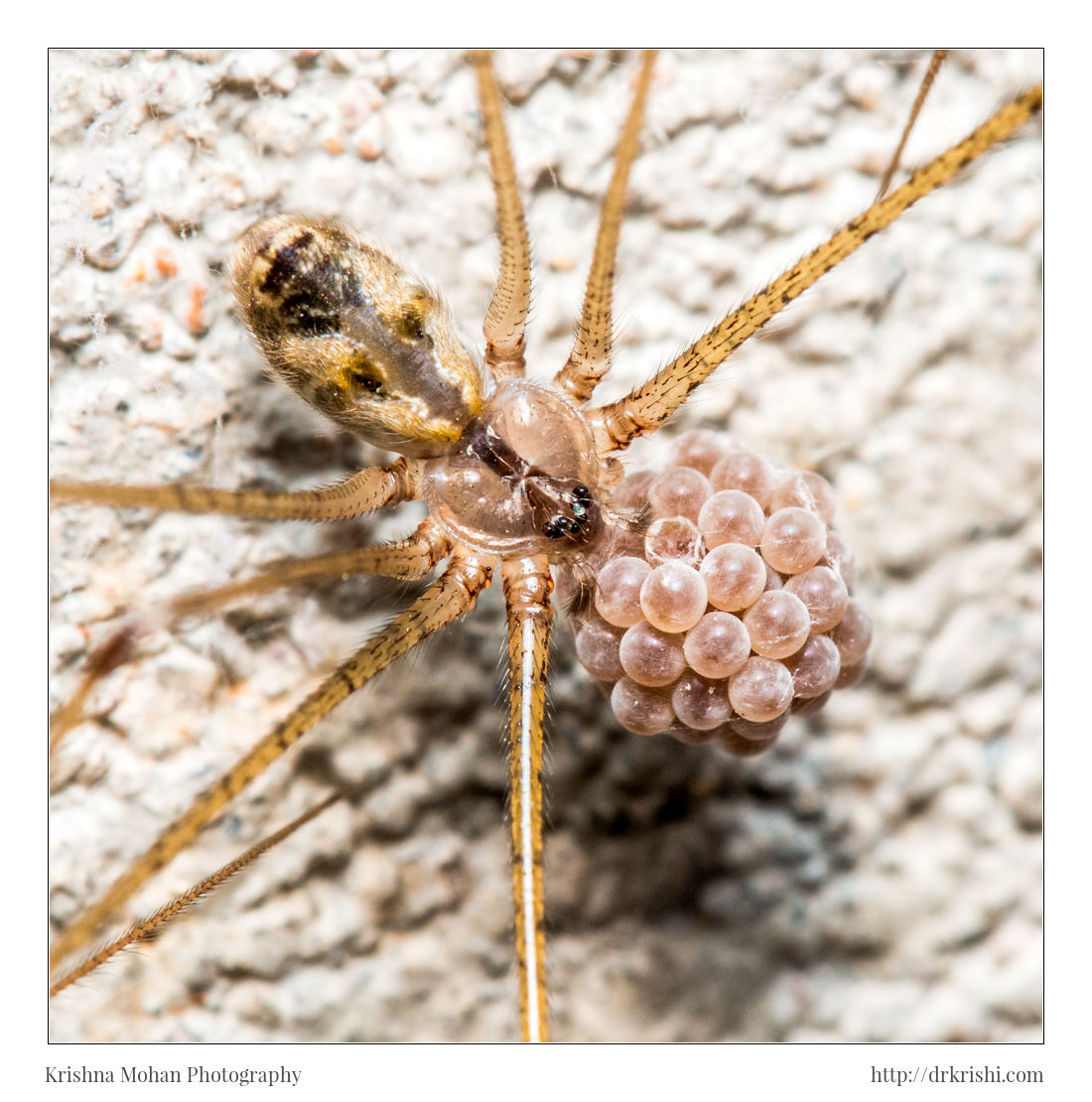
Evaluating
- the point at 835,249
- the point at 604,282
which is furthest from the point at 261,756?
the point at 835,249

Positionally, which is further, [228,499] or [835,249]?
[835,249]

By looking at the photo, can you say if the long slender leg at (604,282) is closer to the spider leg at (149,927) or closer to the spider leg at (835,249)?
the spider leg at (835,249)

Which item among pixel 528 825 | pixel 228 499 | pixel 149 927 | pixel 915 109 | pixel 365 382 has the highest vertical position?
pixel 915 109

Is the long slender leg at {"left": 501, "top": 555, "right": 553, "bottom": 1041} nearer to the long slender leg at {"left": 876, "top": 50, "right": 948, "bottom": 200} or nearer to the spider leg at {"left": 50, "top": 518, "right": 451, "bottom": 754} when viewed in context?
the spider leg at {"left": 50, "top": 518, "right": 451, "bottom": 754}

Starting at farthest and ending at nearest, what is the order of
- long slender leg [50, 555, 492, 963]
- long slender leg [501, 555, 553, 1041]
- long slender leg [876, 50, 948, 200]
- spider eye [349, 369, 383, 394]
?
long slender leg [876, 50, 948, 200] → spider eye [349, 369, 383, 394] → long slender leg [501, 555, 553, 1041] → long slender leg [50, 555, 492, 963]

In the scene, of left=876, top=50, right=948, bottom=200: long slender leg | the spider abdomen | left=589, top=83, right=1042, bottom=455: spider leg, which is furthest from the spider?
left=589, top=83, right=1042, bottom=455: spider leg

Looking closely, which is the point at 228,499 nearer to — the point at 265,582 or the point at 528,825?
the point at 265,582
